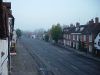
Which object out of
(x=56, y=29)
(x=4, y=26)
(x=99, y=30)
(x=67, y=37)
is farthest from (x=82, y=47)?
(x=4, y=26)

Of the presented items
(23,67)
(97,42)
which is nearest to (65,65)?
(23,67)

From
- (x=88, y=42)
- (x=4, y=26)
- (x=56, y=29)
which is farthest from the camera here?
(x=56, y=29)

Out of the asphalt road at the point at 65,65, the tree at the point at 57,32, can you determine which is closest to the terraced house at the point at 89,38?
the asphalt road at the point at 65,65

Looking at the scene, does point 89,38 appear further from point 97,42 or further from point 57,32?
point 57,32

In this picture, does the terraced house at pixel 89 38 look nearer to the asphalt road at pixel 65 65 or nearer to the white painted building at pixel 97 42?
the white painted building at pixel 97 42

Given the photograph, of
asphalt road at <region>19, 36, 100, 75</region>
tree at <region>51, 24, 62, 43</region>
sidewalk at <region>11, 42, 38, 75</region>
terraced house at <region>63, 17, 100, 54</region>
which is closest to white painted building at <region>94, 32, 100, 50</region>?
terraced house at <region>63, 17, 100, 54</region>

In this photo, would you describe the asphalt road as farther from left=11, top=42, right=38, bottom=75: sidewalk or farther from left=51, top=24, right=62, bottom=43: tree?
left=51, top=24, right=62, bottom=43: tree

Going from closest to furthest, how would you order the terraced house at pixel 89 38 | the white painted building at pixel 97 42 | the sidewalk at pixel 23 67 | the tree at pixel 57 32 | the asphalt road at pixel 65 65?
the sidewalk at pixel 23 67
the asphalt road at pixel 65 65
the white painted building at pixel 97 42
the terraced house at pixel 89 38
the tree at pixel 57 32

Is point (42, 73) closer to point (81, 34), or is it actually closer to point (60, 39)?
point (81, 34)

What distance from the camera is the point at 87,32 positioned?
219 ft

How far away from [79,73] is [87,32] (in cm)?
3568

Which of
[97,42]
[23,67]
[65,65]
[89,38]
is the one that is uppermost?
[89,38]

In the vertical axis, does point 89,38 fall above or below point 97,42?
above

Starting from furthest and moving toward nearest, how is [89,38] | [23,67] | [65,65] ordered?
[89,38], [65,65], [23,67]
